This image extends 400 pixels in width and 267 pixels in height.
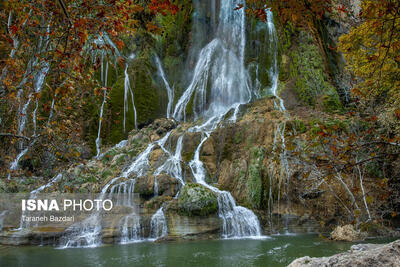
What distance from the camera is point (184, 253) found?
9.52m

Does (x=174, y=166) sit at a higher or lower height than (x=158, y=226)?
higher

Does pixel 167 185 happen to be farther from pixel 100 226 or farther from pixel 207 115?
pixel 207 115

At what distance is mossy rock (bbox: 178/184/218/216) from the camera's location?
39.6 ft

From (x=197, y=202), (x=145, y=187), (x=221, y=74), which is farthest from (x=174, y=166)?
(x=221, y=74)

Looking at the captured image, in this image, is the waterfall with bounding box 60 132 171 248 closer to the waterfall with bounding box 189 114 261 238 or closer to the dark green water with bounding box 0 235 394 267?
the dark green water with bounding box 0 235 394 267

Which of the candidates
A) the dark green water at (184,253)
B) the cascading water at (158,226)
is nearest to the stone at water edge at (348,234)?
the dark green water at (184,253)

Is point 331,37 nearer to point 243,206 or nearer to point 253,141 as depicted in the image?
point 253,141

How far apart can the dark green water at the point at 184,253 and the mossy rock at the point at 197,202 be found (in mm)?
1351

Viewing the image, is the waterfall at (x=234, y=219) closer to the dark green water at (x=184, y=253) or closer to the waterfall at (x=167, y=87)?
the dark green water at (x=184, y=253)

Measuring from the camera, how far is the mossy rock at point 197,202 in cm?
1207

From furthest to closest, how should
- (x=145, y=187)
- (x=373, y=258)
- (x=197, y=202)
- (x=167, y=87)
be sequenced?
1. (x=167, y=87)
2. (x=145, y=187)
3. (x=197, y=202)
4. (x=373, y=258)

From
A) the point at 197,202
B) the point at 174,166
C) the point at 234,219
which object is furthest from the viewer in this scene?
the point at 174,166

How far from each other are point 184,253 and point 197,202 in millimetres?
2830

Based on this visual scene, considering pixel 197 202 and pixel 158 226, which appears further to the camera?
pixel 197 202
